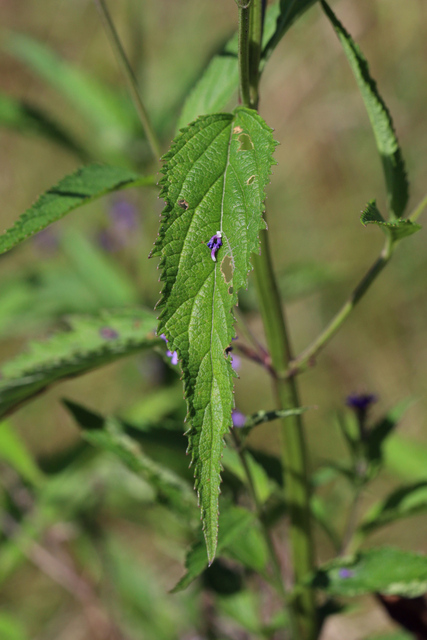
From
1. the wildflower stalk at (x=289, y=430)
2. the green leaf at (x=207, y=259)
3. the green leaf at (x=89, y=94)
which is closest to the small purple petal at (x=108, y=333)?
the wildflower stalk at (x=289, y=430)

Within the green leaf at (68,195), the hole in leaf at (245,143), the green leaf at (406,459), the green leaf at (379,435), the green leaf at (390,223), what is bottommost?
the green leaf at (406,459)

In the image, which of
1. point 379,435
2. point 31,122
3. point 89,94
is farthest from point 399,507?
point 89,94

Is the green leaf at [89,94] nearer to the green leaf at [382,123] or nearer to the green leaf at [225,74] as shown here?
the green leaf at [225,74]

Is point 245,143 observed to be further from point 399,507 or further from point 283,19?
point 399,507

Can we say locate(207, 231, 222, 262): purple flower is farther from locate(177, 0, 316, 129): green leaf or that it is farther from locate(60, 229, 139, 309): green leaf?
locate(60, 229, 139, 309): green leaf

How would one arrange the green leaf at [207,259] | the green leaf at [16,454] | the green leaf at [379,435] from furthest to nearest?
1. the green leaf at [16,454]
2. the green leaf at [379,435]
3. the green leaf at [207,259]

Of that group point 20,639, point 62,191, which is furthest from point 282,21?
point 20,639

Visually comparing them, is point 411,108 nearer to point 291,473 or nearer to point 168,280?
point 291,473
